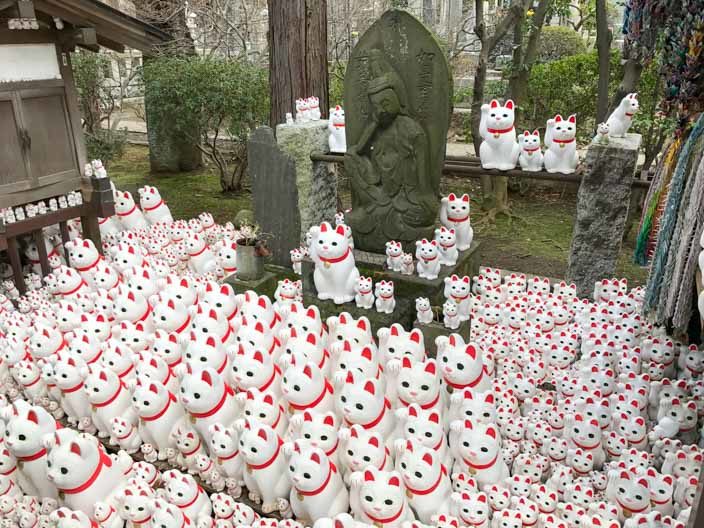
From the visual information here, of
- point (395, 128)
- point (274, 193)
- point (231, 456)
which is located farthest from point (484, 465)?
point (274, 193)

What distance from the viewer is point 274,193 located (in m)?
6.48

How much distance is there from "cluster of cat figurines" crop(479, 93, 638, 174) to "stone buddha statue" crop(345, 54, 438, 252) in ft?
2.14

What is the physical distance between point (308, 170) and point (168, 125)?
20.7 feet

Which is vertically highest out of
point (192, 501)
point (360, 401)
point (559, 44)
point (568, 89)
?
point (559, 44)

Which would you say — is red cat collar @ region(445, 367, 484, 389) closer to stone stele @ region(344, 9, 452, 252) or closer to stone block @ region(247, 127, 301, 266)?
stone stele @ region(344, 9, 452, 252)

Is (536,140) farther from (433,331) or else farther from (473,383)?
(473,383)

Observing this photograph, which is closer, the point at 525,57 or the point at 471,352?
the point at 471,352

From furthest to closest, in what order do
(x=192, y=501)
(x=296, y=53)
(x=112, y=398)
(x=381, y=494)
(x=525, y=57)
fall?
(x=525, y=57) < (x=296, y=53) < (x=112, y=398) < (x=192, y=501) < (x=381, y=494)

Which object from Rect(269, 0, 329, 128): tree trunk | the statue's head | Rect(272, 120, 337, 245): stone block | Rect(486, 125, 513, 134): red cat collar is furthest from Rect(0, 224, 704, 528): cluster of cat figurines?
Rect(269, 0, 329, 128): tree trunk

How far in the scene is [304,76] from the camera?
7.66m

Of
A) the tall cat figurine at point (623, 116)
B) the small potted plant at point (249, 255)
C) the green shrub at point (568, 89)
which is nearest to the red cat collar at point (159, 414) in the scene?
the small potted plant at point (249, 255)

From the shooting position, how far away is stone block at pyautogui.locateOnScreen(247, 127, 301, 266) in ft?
20.8

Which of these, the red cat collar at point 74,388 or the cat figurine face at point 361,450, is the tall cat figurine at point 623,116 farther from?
the red cat collar at point 74,388

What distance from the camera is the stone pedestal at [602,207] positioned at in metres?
4.86
